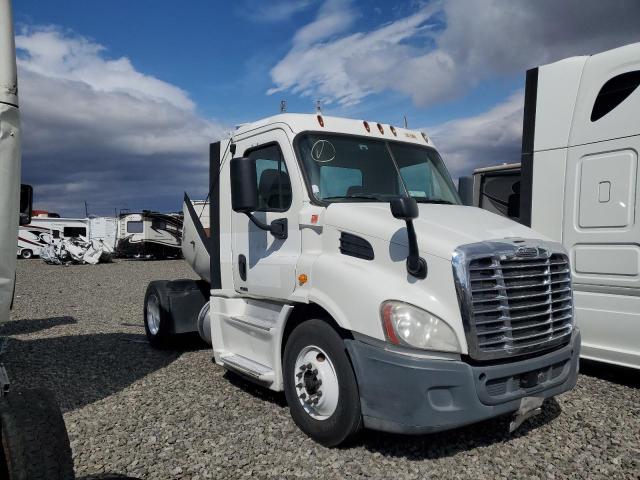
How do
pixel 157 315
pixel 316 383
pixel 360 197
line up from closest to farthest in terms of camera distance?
pixel 316 383 → pixel 360 197 → pixel 157 315

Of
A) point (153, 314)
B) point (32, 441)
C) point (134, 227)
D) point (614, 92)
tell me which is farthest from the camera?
point (134, 227)

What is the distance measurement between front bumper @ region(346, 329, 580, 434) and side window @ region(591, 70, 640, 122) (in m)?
3.31

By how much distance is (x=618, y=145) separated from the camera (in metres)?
5.40

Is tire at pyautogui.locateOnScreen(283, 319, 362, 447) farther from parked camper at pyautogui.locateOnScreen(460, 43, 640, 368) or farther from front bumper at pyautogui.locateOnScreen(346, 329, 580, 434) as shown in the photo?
parked camper at pyautogui.locateOnScreen(460, 43, 640, 368)

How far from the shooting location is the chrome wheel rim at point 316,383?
394 centimetres

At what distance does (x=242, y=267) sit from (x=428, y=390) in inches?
99.3

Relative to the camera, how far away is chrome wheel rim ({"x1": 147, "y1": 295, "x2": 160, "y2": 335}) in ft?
23.9

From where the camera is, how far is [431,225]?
12.9 feet

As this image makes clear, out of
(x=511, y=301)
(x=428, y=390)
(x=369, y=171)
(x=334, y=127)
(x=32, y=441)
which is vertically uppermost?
(x=334, y=127)

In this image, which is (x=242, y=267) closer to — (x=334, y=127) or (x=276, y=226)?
(x=276, y=226)

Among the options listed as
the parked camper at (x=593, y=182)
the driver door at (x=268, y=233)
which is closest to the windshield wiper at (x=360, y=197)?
the driver door at (x=268, y=233)

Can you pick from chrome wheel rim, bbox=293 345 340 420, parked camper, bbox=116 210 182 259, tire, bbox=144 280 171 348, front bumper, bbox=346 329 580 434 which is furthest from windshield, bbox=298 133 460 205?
parked camper, bbox=116 210 182 259

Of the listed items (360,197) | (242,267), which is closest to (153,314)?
(242,267)

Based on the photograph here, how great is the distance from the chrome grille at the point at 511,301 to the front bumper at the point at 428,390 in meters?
0.16
